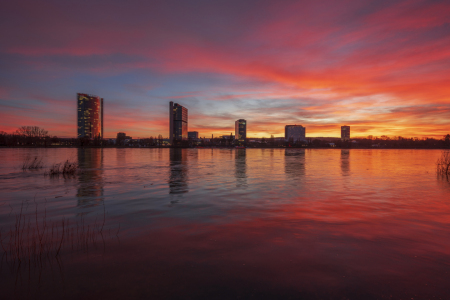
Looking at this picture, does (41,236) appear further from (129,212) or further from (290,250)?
(290,250)

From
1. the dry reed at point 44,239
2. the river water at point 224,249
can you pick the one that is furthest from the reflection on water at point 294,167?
the dry reed at point 44,239

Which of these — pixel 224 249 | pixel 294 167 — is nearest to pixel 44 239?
pixel 224 249

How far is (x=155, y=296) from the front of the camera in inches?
269

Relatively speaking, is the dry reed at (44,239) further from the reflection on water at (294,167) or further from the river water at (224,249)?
the reflection on water at (294,167)

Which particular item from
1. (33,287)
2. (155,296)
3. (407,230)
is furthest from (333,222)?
(33,287)

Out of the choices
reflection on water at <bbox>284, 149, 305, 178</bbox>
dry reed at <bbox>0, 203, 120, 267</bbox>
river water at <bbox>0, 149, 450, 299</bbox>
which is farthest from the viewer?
reflection on water at <bbox>284, 149, 305, 178</bbox>

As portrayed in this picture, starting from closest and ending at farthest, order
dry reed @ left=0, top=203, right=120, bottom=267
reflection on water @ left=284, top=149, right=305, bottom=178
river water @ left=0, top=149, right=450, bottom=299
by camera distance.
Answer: river water @ left=0, top=149, right=450, bottom=299, dry reed @ left=0, top=203, right=120, bottom=267, reflection on water @ left=284, top=149, right=305, bottom=178

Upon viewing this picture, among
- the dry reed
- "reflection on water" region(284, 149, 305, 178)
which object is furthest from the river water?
"reflection on water" region(284, 149, 305, 178)

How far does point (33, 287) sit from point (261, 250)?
7665 mm

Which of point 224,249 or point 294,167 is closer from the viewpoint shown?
point 224,249

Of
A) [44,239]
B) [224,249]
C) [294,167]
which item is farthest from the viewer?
[294,167]

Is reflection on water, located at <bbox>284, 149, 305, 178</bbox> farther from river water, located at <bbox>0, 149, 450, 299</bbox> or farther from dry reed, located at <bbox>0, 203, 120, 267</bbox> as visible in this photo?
dry reed, located at <bbox>0, 203, 120, 267</bbox>

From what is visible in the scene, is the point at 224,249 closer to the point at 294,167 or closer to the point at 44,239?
the point at 44,239

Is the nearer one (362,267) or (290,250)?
(362,267)
